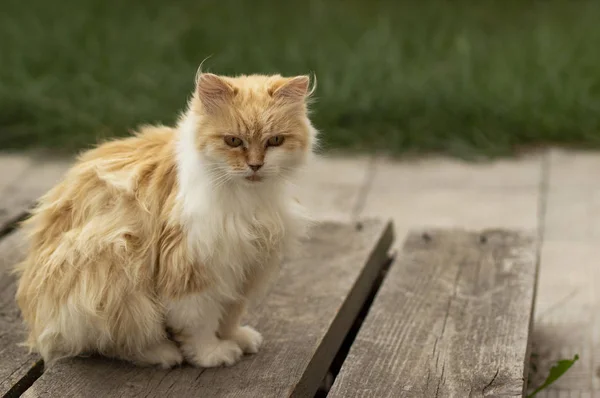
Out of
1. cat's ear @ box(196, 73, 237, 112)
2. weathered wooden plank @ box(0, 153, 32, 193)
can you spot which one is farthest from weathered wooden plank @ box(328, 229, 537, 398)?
weathered wooden plank @ box(0, 153, 32, 193)

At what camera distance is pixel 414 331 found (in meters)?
2.88

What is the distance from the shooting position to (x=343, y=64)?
250 inches

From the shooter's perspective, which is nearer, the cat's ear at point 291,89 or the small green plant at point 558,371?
the cat's ear at point 291,89

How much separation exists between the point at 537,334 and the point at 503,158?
6.76ft

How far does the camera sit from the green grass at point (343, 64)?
580 centimetres

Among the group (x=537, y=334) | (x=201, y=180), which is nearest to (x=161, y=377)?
(x=201, y=180)

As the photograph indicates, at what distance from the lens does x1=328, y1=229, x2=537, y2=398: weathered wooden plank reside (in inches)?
101

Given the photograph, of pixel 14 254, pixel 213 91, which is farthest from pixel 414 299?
pixel 14 254

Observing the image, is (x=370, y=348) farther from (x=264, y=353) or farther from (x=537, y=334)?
(x=537, y=334)

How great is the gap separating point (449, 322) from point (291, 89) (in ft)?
3.00

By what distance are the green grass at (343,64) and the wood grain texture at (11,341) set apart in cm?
240

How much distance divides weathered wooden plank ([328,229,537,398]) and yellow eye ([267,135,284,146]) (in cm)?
64

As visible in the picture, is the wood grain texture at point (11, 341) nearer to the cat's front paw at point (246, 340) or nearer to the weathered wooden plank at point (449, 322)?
the cat's front paw at point (246, 340)

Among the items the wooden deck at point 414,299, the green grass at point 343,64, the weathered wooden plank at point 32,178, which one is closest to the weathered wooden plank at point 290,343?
the wooden deck at point 414,299
